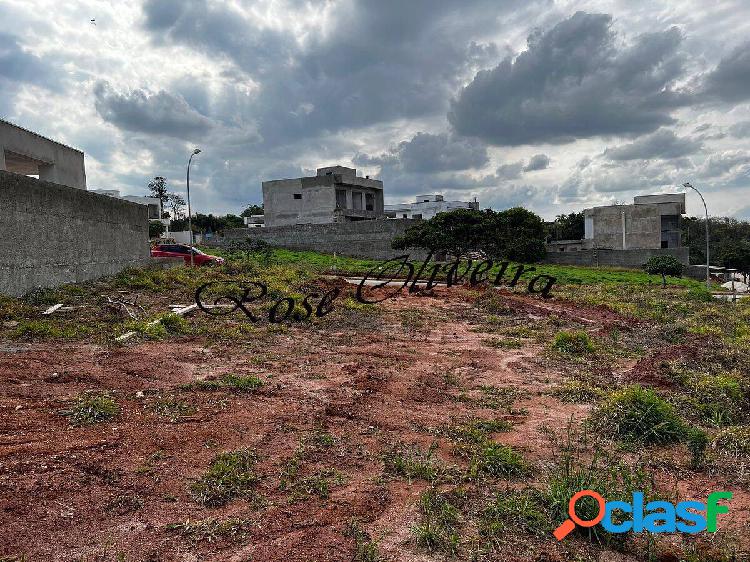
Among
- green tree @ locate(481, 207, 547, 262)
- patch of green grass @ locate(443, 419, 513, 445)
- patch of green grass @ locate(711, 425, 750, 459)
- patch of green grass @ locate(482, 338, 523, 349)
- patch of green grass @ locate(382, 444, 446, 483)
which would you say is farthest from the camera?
green tree @ locate(481, 207, 547, 262)

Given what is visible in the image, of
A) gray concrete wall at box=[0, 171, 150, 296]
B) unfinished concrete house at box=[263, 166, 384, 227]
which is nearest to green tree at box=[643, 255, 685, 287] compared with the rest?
unfinished concrete house at box=[263, 166, 384, 227]

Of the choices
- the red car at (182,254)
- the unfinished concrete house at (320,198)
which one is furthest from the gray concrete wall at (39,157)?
the unfinished concrete house at (320,198)

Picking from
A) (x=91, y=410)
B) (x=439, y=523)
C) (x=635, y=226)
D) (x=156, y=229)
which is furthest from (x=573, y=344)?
(x=635, y=226)

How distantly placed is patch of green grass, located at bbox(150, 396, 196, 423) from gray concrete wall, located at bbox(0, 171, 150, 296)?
7.67 m

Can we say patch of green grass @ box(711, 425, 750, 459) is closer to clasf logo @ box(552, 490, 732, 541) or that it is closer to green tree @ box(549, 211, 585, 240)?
clasf logo @ box(552, 490, 732, 541)

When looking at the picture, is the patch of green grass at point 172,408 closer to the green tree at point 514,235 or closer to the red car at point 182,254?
the red car at point 182,254

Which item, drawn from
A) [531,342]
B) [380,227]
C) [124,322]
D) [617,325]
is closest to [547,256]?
[380,227]

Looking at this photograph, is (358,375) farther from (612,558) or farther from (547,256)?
(547,256)

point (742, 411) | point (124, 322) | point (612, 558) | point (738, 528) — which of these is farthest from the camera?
point (124, 322)

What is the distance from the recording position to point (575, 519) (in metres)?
4.34

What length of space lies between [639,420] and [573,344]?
5.36m

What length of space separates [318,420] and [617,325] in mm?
11379

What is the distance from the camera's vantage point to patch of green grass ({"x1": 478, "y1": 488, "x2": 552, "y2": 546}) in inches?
169

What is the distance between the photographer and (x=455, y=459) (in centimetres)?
565
